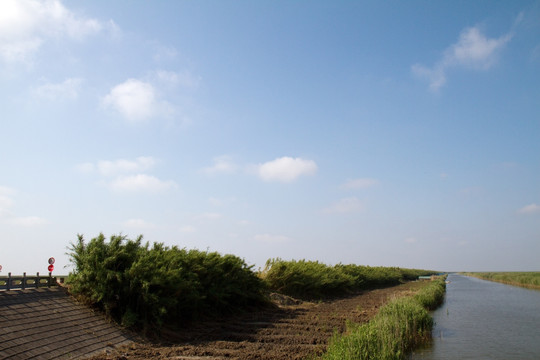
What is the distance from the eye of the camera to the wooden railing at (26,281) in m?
12.9

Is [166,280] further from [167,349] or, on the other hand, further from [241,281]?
[241,281]

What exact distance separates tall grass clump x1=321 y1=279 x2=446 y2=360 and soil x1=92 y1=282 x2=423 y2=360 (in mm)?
1207

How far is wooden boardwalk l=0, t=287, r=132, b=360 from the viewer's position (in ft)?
32.7

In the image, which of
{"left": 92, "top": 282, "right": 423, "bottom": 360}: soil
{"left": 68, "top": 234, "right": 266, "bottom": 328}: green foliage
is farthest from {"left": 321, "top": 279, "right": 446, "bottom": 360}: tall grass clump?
{"left": 68, "top": 234, "right": 266, "bottom": 328}: green foliage

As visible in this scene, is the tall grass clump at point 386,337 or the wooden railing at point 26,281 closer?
the tall grass clump at point 386,337

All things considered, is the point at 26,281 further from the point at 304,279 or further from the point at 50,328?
the point at 304,279

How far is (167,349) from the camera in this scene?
40.3 feet

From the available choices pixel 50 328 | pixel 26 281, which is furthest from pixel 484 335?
pixel 26 281

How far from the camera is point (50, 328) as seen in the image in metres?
11.4

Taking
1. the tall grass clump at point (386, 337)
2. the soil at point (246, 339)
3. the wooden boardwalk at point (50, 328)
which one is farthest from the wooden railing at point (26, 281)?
the tall grass clump at point (386, 337)

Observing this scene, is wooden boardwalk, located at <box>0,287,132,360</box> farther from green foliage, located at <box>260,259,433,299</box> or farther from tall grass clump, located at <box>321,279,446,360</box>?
Result: green foliage, located at <box>260,259,433,299</box>

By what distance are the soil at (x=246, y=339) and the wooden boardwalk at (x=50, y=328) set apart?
2.44ft

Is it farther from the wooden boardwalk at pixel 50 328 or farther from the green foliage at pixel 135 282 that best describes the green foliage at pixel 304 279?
the wooden boardwalk at pixel 50 328

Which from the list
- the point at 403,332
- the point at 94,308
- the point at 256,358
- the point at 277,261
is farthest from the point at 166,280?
the point at 277,261
